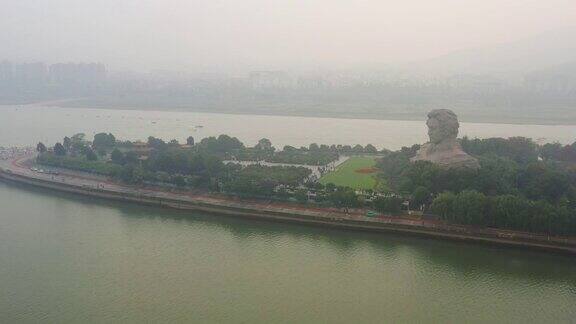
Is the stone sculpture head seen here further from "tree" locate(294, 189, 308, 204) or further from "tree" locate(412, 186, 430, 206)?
"tree" locate(294, 189, 308, 204)

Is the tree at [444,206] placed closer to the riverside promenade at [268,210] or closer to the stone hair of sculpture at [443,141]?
the riverside promenade at [268,210]

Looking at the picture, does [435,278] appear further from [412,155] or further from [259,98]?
[259,98]

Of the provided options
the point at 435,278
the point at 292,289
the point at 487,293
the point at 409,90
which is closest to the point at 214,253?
the point at 292,289

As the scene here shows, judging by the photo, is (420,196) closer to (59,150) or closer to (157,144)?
(157,144)

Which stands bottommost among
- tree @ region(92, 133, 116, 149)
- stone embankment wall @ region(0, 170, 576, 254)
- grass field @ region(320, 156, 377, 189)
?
stone embankment wall @ region(0, 170, 576, 254)

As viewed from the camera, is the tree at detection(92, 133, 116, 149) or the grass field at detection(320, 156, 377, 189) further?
the tree at detection(92, 133, 116, 149)

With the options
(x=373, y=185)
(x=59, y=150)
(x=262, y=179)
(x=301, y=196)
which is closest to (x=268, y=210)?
(x=301, y=196)

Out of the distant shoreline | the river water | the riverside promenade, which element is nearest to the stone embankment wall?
the riverside promenade

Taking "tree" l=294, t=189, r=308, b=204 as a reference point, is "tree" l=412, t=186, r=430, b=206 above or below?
above
